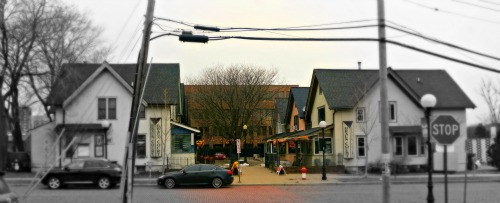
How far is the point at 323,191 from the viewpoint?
83.7 ft

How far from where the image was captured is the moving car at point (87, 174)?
23734mm

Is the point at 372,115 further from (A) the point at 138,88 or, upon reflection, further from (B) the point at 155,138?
(A) the point at 138,88

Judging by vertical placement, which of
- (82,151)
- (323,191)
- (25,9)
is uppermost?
(25,9)

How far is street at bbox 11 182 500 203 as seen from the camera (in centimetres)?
2147

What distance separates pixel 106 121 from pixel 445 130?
1144 cm

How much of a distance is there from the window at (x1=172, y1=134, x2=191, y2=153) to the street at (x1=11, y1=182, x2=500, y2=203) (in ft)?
39.2

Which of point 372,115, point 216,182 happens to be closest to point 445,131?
point 216,182

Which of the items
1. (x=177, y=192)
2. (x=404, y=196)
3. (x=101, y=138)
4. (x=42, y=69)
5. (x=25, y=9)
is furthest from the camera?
(x=177, y=192)

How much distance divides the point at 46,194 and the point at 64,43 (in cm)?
664

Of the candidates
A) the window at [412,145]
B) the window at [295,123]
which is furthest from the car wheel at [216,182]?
the window at [295,123]

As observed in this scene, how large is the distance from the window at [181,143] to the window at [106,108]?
18.3m

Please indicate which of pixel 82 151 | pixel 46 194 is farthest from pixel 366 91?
pixel 46 194

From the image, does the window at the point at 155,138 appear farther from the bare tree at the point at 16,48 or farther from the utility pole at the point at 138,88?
the utility pole at the point at 138,88

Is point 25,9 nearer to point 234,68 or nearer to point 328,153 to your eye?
point 328,153
